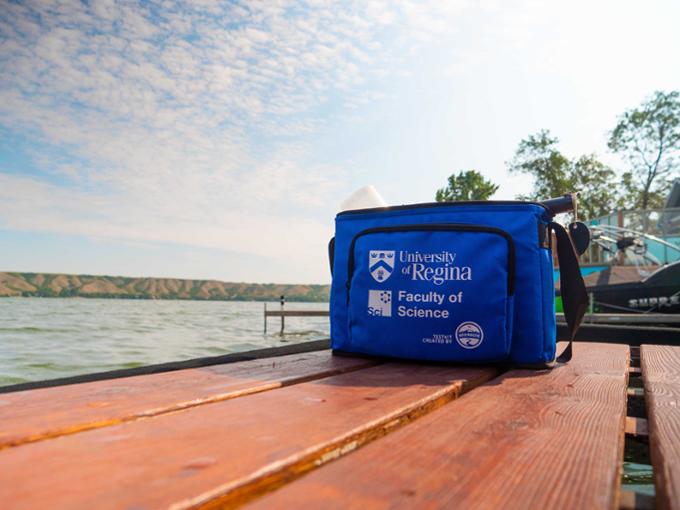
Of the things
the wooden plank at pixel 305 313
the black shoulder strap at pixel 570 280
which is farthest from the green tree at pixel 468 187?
the black shoulder strap at pixel 570 280

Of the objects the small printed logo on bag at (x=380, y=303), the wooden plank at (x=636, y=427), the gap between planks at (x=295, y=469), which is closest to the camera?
the gap between planks at (x=295, y=469)

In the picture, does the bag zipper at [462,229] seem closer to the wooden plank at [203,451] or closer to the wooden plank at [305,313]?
the wooden plank at [203,451]

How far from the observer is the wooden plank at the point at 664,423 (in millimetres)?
555

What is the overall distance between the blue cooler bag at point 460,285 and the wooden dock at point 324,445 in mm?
298

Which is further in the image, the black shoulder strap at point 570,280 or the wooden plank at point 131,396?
the black shoulder strap at point 570,280

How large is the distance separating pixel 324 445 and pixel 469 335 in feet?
3.09

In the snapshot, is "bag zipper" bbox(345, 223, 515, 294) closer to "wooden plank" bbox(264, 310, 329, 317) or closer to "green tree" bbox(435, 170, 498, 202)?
"wooden plank" bbox(264, 310, 329, 317)

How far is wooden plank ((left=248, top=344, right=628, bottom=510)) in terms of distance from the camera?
50cm

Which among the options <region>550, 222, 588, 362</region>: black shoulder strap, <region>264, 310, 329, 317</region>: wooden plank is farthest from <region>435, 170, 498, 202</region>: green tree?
<region>550, 222, 588, 362</region>: black shoulder strap

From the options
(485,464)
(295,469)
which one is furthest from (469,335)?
(295,469)

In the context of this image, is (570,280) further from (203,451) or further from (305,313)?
(305,313)

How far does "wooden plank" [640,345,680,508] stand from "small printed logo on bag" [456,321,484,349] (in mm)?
436

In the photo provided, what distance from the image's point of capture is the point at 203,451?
0.61 meters

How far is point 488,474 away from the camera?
58 centimetres
